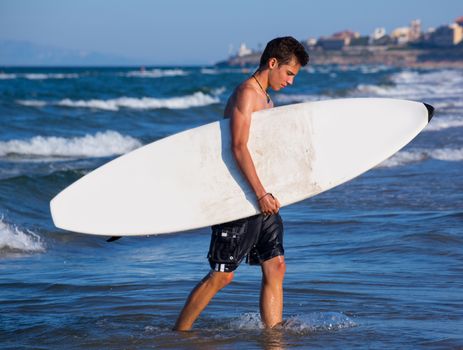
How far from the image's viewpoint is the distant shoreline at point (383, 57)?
146 meters

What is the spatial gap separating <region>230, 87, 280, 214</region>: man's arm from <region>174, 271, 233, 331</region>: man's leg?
35cm

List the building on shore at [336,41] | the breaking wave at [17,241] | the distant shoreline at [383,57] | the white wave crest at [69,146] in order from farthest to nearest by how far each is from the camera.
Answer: the building on shore at [336,41], the distant shoreline at [383,57], the white wave crest at [69,146], the breaking wave at [17,241]

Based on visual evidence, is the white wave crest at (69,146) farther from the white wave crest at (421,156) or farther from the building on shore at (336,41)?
the building on shore at (336,41)

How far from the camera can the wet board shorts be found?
4000mm

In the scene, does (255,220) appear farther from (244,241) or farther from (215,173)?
(215,173)

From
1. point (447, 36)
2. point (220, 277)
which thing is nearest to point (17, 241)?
point (220, 277)

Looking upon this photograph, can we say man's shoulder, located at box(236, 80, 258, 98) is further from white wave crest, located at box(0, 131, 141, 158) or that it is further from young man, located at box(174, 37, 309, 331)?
white wave crest, located at box(0, 131, 141, 158)

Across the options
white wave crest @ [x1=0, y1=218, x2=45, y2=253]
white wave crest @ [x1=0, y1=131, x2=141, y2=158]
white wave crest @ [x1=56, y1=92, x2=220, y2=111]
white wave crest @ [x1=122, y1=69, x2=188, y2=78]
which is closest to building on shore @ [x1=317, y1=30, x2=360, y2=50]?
white wave crest @ [x1=122, y1=69, x2=188, y2=78]

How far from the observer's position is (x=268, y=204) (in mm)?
3971

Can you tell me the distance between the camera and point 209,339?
4180mm

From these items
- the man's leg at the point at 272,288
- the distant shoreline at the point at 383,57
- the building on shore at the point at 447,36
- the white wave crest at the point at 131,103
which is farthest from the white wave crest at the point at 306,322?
the building on shore at the point at 447,36

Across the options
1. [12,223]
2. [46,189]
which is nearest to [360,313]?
[12,223]

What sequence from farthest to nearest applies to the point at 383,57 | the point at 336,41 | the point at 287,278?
1. the point at 336,41
2. the point at 383,57
3. the point at 287,278

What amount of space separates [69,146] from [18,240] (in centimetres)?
820
